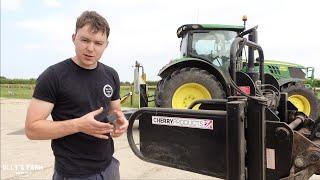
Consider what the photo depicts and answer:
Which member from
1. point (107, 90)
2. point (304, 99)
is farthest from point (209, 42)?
point (107, 90)

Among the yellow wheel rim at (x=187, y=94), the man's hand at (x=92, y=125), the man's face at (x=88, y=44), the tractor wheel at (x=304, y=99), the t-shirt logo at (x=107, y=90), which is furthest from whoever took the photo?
the tractor wheel at (x=304, y=99)

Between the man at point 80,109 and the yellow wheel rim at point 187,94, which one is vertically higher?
the man at point 80,109

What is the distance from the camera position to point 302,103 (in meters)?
8.95

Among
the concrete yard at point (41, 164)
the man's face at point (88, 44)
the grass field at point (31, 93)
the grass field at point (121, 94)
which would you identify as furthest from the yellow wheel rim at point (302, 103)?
the man's face at point (88, 44)

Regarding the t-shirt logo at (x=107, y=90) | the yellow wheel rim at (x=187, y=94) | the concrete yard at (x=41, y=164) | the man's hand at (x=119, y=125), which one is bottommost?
the concrete yard at (x=41, y=164)

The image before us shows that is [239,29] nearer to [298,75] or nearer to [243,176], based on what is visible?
[298,75]

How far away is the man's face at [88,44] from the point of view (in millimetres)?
2137

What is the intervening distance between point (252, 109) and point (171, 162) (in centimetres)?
70

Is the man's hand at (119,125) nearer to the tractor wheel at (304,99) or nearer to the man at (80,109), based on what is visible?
the man at (80,109)

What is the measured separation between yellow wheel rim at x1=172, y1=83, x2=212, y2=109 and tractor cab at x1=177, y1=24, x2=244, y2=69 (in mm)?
673

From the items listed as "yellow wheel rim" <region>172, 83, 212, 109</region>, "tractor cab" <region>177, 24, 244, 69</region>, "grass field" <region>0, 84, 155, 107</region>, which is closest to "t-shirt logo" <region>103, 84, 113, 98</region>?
"yellow wheel rim" <region>172, 83, 212, 109</region>

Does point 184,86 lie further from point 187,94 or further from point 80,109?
point 80,109

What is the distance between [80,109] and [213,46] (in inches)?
237

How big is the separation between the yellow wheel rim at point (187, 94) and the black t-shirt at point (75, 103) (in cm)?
514
